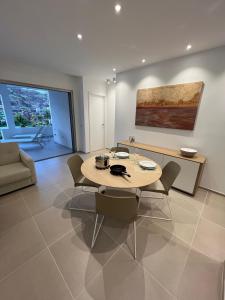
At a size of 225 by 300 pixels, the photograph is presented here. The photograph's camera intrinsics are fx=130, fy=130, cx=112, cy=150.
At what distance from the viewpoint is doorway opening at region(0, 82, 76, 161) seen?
4.88 meters

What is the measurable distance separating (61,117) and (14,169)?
11.0 feet

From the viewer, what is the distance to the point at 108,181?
1474 millimetres

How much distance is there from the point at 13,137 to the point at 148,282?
752 centimetres

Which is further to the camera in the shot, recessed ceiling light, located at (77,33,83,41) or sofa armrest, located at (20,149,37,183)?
sofa armrest, located at (20,149,37,183)

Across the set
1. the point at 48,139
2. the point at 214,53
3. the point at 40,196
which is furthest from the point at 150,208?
the point at 48,139

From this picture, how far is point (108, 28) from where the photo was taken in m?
1.80

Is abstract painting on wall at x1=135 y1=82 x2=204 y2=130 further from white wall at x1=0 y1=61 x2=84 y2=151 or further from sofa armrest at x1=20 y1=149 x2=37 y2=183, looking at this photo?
sofa armrest at x1=20 y1=149 x2=37 y2=183

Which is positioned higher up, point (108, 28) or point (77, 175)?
point (108, 28)

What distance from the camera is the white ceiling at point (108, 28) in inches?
55.9

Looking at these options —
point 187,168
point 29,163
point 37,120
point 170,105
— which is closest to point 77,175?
point 29,163

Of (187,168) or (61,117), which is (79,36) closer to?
(187,168)

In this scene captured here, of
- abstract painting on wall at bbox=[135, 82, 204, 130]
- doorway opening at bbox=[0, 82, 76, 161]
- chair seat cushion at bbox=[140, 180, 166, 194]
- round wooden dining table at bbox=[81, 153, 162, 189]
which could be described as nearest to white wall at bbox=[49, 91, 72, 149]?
doorway opening at bbox=[0, 82, 76, 161]

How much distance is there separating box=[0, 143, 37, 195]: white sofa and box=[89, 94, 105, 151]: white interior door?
257 centimetres

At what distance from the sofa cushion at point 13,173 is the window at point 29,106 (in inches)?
210
